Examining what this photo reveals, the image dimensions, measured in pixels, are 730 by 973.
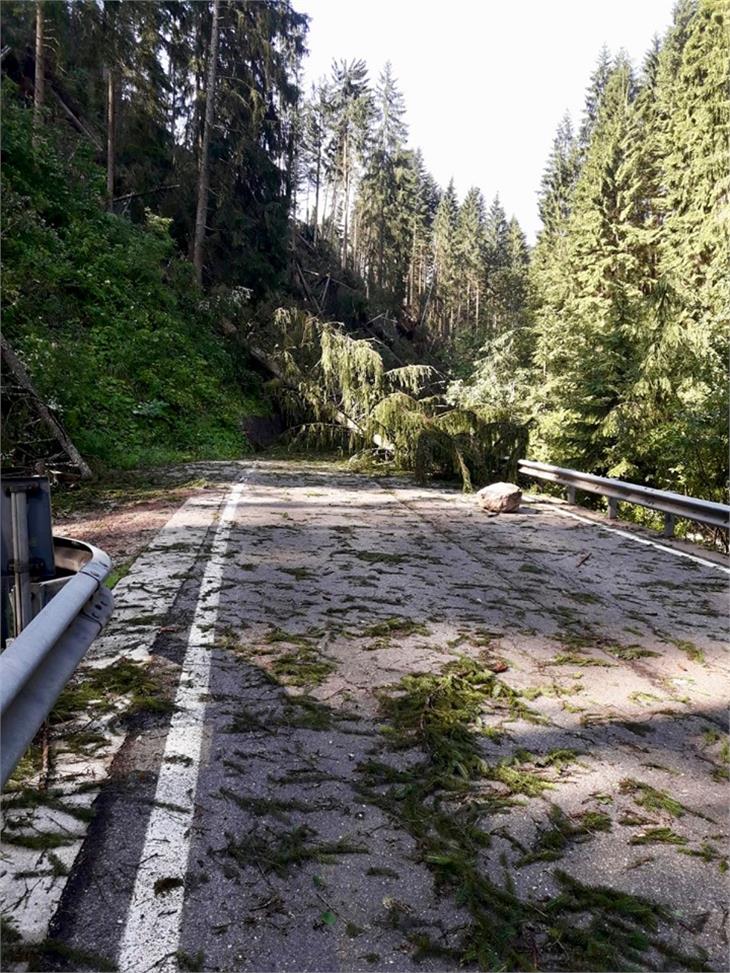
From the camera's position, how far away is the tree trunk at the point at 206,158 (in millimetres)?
24875

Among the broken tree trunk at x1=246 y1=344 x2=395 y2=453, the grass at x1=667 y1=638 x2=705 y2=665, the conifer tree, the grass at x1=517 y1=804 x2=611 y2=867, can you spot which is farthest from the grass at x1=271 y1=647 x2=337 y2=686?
the conifer tree

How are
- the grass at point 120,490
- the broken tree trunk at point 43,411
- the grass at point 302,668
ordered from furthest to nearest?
the broken tree trunk at point 43,411 < the grass at point 120,490 < the grass at point 302,668

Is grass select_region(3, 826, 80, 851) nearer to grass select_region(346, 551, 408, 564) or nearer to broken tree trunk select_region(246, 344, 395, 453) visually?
grass select_region(346, 551, 408, 564)

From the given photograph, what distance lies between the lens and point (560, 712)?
3.30 m

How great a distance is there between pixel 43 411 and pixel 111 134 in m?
19.8

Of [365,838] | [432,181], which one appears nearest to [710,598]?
[365,838]

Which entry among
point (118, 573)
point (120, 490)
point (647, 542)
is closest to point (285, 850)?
point (118, 573)

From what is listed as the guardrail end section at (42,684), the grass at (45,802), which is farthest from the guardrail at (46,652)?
the grass at (45,802)

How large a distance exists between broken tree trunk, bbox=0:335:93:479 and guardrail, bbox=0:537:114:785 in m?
8.72

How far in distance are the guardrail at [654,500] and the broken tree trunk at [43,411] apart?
28.8ft

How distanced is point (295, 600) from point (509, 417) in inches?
384

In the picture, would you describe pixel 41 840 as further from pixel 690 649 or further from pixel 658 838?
pixel 690 649

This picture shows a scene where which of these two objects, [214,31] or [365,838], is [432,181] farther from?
[365,838]

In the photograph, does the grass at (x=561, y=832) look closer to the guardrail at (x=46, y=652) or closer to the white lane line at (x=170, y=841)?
the white lane line at (x=170, y=841)
